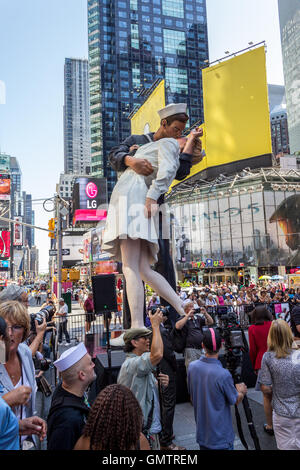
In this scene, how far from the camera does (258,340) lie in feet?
16.0

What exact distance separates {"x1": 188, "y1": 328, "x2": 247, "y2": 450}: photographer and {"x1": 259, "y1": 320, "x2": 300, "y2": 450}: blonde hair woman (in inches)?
18.9

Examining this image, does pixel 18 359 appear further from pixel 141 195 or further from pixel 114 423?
pixel 141 195

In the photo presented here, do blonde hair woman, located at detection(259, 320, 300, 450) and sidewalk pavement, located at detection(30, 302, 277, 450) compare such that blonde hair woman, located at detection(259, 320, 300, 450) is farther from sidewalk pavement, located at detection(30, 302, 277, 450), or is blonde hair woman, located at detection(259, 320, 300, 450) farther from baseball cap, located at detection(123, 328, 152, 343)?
baseball cap, located at detection(123, 328, 152, 343)

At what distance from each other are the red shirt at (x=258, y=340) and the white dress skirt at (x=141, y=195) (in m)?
1.81

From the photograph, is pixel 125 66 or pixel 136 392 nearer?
pixel 136 392

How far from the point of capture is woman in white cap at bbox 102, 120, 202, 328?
408 cm

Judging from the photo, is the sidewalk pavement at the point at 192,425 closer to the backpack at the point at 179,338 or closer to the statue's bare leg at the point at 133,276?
the backpack at the point at 179,338

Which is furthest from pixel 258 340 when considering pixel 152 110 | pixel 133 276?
pixel 152 110

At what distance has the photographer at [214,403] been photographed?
269 centimetres

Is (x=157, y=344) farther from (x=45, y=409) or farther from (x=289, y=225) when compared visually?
(x=289, y=225)

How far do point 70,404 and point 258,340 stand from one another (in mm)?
3532

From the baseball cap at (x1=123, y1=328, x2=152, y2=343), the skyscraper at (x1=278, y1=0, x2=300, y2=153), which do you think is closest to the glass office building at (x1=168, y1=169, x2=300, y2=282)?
the baseball cap at (x1=123, y1=328, x2=152, y2=343)

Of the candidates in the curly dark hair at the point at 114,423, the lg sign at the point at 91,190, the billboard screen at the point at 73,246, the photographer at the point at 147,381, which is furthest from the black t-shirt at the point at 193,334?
the billboard screen at the point at 73,246

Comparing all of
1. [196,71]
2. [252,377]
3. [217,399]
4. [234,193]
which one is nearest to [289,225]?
[234,193]
